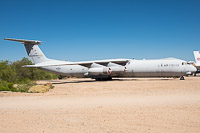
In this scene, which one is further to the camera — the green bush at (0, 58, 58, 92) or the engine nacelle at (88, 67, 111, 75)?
the engine nacelle at (88, 67, 111, 75)

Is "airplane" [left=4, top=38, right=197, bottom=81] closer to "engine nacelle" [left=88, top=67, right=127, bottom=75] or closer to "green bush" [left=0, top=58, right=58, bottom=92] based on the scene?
"engine nacelle" [left=88, top=67, right=127, bottom=75]

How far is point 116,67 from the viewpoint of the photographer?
1067 inches

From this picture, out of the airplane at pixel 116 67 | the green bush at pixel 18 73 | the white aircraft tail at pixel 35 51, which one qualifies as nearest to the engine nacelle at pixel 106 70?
the airplane at pixel 116 67

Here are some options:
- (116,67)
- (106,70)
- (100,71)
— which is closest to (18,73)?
(100,71)

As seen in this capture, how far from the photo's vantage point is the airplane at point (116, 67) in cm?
2474

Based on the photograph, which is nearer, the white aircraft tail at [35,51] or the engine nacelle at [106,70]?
the engine nacelle at [106,70]

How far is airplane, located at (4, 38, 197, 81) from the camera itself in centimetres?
2474

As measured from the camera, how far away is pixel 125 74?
1075 inches

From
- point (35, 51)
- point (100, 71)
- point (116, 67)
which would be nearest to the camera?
point (100, 71)

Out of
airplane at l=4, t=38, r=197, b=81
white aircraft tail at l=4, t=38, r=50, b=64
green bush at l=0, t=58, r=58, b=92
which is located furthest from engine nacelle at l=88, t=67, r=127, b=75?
green bush at l=0, t=58, r=58, b=92

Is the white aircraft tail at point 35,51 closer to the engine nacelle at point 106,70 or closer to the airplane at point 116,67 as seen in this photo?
the airplane at point 116,67

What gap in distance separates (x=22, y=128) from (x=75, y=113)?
2.03 meters

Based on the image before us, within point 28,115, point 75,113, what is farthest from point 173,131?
point 28,115

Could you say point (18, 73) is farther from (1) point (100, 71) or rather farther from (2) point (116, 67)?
(2) point (116, 67)
